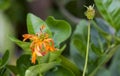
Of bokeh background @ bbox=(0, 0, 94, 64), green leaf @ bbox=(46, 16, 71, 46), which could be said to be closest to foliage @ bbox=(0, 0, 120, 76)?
green leaf @ bbox=(46, 16, 71, 46)

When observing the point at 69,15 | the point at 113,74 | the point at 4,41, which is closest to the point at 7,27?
the point at 4,41

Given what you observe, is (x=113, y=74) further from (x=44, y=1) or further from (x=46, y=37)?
(x=44, y=1)

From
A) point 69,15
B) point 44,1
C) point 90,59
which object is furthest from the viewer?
point 44,1

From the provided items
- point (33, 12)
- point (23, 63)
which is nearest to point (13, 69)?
point (23, 63)

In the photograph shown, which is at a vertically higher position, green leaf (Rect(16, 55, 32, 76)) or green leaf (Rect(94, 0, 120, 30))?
green leaf (Rect(94, 0, 120, 30))

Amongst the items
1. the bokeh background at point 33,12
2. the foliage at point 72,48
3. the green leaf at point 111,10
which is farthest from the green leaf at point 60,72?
the bokeh background at point 33,12

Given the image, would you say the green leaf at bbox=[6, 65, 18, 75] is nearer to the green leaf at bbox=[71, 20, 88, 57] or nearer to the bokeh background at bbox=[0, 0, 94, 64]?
the green leaf at bbox=[71, 20, 88, 57]
